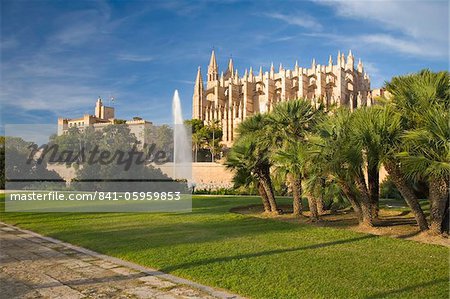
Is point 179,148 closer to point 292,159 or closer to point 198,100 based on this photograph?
point 292,159

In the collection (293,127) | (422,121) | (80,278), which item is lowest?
(80,278)

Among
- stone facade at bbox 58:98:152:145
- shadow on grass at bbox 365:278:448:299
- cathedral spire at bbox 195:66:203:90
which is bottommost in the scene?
shadow on grass at bbox 365:278:448:299

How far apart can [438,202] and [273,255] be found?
12.7ft

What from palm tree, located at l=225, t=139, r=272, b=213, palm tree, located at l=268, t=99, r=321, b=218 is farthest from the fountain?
palm tree, located at l=268, t=99, r=321, b=218

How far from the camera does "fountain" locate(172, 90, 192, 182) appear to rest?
39.2m

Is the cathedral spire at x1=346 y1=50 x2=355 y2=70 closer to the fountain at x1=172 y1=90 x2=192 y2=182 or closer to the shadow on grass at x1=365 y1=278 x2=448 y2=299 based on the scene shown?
the fountain at x1=172 y1=90 x2=192 y2=182

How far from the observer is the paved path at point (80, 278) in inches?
192

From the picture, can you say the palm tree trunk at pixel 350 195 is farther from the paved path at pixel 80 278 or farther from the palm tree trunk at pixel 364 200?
the paved path at pixel 80 278

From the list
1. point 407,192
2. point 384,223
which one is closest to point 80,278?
point 407,192

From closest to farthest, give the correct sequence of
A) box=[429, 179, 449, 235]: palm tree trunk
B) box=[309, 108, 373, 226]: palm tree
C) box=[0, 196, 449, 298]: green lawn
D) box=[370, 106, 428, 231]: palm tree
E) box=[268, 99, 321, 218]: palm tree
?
box=[0, 196, 449, 298]: green lawn, box=[429, 179, 449, 235]: palm tree trunk, box=[370, 106, 428, 231]: palm tree, box=[309, 108, 373, 226]: palm tree, box=[268, 99, 321, 218]: palm tree

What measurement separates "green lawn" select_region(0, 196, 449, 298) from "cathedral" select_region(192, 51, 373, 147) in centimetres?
5175

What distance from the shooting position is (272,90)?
68875 millimetres

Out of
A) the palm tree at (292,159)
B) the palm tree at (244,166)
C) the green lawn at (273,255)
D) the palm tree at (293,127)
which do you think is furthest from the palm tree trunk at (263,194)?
the green lawn at (273,255)

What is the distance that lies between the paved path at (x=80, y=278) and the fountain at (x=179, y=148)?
31896 millimetres
